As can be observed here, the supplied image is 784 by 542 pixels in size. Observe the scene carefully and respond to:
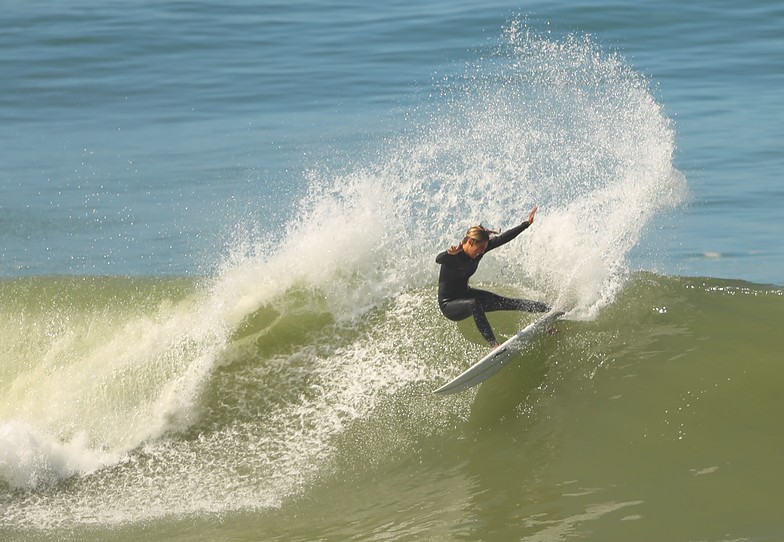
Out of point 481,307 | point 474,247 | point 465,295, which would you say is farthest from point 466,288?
point 474,247

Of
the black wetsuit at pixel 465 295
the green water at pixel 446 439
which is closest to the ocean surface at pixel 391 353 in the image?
the green water at pixel 446 439

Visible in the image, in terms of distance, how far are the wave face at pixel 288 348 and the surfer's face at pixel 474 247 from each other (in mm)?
1246

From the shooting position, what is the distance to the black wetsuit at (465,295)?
8.31 metres

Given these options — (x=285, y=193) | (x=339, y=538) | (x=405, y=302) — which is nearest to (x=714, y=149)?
(x=285, y=193)

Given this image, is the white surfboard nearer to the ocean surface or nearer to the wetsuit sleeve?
the ocean surface

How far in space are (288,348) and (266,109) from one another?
14284 millimetres

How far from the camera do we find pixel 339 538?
7109 millimetres

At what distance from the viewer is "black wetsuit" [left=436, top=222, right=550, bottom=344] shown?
8312mm

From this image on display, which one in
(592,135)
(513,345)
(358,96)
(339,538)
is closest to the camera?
(339,538)

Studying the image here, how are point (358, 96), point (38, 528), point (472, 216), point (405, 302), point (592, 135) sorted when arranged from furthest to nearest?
1. point (358, 96)
2. point (592, 135)
3. point (472, 216)
4. point (405, 302)
5. point (38, 528)

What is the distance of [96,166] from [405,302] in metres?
11.7

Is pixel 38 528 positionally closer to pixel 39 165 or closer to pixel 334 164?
pixel 334 164

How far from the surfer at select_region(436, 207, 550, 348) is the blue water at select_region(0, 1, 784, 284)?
5.50 metres

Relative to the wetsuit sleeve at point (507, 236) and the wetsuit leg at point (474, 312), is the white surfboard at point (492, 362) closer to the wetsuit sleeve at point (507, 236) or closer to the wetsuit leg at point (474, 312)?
the wetsuit leg at point (474, 312)
